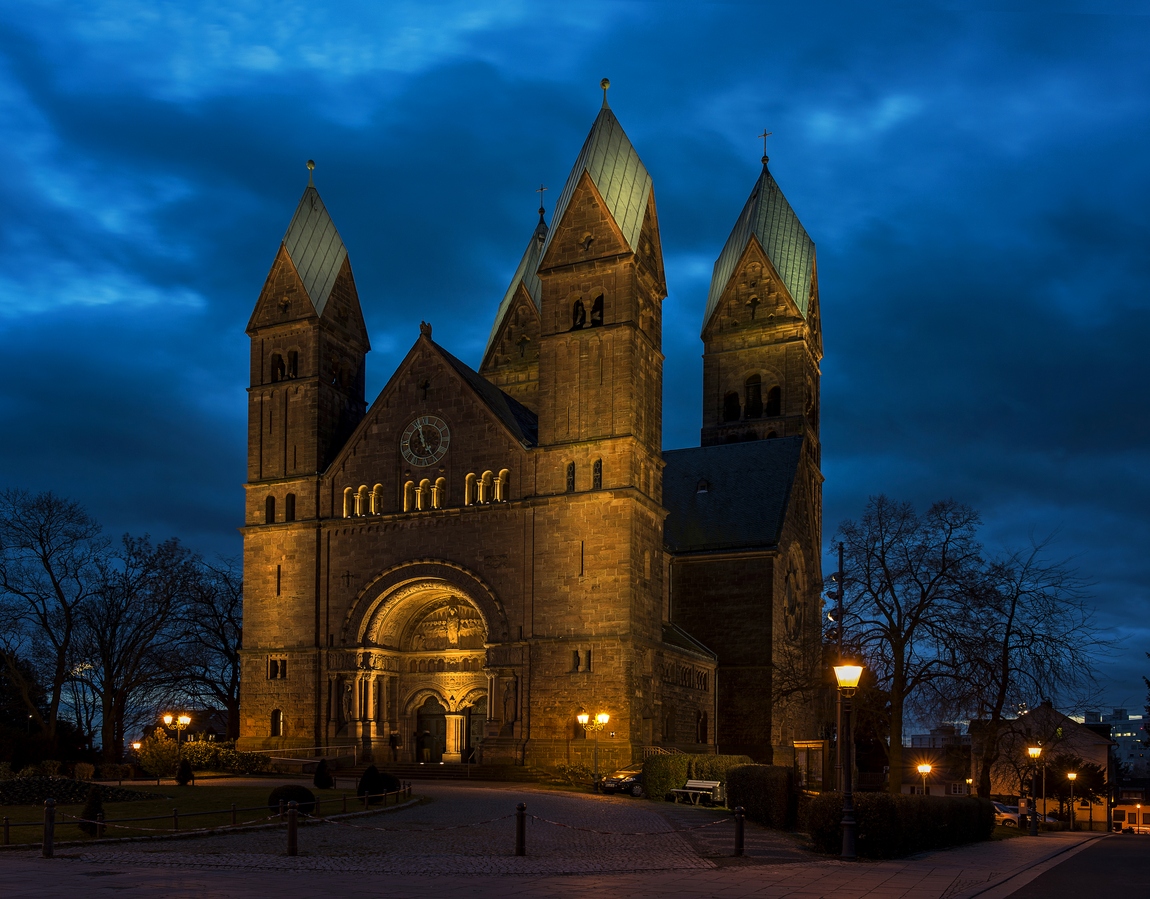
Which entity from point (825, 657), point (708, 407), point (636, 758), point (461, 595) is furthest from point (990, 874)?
point (708, 407)

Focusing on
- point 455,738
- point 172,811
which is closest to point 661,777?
point 455,738

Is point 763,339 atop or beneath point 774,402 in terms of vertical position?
atop

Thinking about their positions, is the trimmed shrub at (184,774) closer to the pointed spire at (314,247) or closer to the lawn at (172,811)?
the lawn at (172,811)

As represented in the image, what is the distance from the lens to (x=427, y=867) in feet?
59.5

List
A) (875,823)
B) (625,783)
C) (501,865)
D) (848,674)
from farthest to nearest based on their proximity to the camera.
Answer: (625,783) → (875,823) → (848,674) → (501,865)

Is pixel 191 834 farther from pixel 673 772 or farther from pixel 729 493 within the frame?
pixel 729 493

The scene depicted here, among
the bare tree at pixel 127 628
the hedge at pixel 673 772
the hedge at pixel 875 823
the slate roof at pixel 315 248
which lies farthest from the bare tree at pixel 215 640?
the hedge at pixel 875 823

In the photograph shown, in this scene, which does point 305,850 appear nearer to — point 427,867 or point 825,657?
point 427,867

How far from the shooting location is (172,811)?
26219 mm

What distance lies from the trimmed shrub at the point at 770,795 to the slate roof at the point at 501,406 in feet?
67.8

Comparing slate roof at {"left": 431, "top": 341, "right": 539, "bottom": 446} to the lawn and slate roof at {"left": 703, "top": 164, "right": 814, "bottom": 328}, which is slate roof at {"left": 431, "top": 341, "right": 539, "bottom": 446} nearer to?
the lawn

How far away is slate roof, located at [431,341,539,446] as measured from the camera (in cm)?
4609

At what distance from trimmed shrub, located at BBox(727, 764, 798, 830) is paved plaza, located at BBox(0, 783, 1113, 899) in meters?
0.45

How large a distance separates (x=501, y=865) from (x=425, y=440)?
30.0 m
